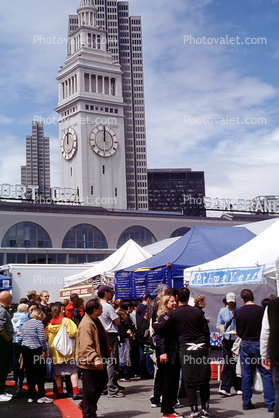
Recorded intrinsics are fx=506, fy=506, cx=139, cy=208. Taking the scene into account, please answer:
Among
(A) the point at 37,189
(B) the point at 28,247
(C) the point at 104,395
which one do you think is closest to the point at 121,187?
(A) the point at 37,189

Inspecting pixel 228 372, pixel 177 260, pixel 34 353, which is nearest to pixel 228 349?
pixel 228 372

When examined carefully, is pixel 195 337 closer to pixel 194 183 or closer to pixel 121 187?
pixel 121 187

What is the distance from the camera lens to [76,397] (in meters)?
9.48

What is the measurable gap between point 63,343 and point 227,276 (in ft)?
12.3

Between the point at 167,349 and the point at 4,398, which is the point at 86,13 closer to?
the point at 4,398

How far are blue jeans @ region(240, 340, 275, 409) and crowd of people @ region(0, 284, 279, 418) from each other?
15 mm

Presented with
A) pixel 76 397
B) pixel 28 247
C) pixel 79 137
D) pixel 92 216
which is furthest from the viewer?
pixel 79 137

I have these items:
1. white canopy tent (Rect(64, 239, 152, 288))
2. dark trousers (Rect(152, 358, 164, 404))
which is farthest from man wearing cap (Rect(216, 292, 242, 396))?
white canopy tent (Rect(64, 239, 152, 288))

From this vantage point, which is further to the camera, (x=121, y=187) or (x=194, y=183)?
(x=194, y=183)

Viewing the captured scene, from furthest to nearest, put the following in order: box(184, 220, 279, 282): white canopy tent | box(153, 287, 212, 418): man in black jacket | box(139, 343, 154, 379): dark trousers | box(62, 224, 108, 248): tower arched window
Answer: box(62, 224, 108, 248): tower arched window → box(139, 343, 154, 379): dark trousers → box(184, 220, 279, 282): white canopy tent → box(153, 287, 212, 418): man in black jacket

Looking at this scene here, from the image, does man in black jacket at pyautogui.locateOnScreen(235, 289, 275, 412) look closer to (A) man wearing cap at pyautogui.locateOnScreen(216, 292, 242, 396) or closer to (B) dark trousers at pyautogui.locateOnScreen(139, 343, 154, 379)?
(A) man wearing cap at pyautogui.locateOnScreen(216, 292, 242, 396)

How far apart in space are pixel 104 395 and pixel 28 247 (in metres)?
39.1

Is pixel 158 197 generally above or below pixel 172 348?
above

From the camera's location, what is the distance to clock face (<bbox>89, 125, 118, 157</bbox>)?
3056 inches
